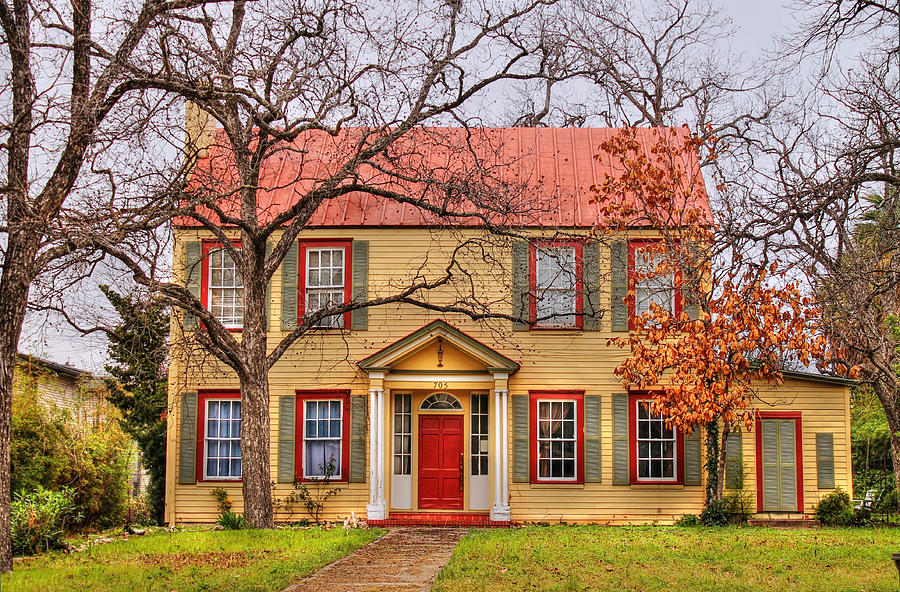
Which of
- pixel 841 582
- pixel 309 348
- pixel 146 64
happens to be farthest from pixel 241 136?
pixel 841 582

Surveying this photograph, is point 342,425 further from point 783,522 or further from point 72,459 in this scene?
point 783,522

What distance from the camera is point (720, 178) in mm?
18891

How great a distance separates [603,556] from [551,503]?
5875mm

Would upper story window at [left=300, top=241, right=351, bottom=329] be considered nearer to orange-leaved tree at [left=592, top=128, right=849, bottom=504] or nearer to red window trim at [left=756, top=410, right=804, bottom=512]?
orange-leaved tree at [left=592, top=128, right=849, bottom=504]

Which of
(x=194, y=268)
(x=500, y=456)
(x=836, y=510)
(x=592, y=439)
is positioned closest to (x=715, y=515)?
(x=836, y=510)

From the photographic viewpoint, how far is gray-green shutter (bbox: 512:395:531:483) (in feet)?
64.2

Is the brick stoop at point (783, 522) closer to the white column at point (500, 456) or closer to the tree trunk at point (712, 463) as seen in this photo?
the tree trunk at point (712, 463)

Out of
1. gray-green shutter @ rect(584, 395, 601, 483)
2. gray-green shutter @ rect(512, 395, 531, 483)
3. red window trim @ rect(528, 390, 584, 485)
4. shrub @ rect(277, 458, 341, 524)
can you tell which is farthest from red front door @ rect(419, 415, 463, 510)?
gray-green shutter @ rect(584, 395, 601, 483)

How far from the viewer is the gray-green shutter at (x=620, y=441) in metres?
19.5

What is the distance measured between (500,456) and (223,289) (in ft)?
21.9

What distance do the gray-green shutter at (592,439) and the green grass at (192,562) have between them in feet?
17.6

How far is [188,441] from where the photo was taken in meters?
19.9

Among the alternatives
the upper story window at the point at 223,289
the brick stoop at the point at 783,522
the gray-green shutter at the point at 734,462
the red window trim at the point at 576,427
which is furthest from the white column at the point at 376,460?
the brick stoop at the point at 783,522

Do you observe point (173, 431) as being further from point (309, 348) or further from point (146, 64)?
point (146, 64)
